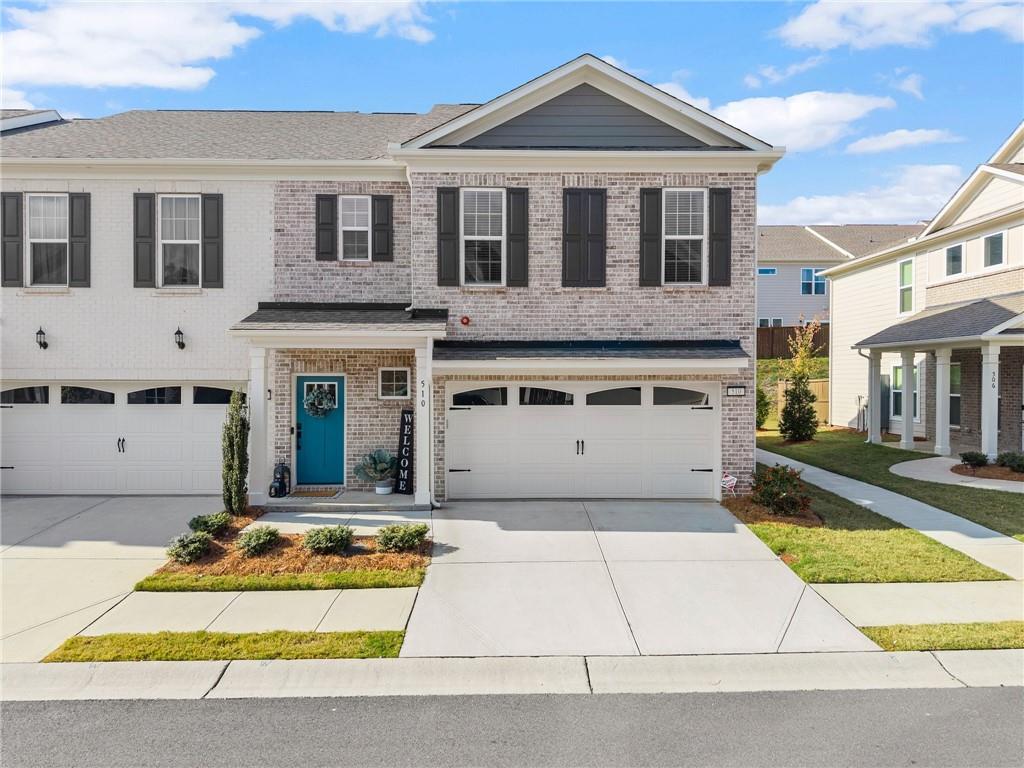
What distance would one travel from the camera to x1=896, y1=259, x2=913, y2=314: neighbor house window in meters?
20.2

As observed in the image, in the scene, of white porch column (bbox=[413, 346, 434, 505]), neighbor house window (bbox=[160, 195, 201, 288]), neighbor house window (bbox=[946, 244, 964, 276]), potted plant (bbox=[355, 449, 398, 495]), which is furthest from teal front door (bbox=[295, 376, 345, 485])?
neighbor house window (bbox=[946, 244, 964, 276])

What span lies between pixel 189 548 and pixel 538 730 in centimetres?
544

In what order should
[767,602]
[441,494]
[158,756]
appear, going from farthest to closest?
[441,494]
[767,602]
[158,756]

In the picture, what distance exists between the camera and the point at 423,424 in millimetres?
10625

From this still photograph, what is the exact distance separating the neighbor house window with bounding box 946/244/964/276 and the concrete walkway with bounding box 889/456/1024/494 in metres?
5.87

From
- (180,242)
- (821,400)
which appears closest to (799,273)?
(821,400)

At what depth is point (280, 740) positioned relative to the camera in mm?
4570

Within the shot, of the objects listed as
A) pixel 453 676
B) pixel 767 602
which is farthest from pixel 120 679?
pixel 767 602

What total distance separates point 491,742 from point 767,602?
385 cm

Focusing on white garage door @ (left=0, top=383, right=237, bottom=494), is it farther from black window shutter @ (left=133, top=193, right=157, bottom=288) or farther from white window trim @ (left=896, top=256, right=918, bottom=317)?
white window trim @ (left=896, top=256, right=918, bottom=317)

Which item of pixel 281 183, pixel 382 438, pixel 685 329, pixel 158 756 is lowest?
pixel 158 756

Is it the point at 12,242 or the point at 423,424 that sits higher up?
the point at 12,242

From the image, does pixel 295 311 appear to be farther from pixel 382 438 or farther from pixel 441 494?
pixel 441 494

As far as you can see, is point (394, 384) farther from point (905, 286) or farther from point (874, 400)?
point (905, 286)
